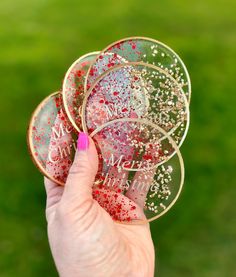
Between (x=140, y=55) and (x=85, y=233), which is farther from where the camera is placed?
(x=140, y=55)

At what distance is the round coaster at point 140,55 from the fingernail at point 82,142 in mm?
154

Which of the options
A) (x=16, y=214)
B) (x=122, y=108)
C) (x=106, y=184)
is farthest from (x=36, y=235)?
(x=122, y=108)

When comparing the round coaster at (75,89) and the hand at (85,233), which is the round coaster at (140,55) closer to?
the round coaster at (75,89)

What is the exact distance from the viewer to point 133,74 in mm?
979

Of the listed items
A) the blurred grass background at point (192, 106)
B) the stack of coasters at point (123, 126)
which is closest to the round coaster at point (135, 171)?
the stack of coasters at point (123, 126)

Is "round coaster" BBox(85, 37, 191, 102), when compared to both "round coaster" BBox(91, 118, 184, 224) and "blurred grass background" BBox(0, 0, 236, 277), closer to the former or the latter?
"round coaster" BBox(91, 118, 184, 224)

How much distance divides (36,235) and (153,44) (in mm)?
720

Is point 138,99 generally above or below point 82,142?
above

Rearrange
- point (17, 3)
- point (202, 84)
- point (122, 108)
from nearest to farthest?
1. point (122, 108)
2. point (202, 84)
3. point (17, 3)

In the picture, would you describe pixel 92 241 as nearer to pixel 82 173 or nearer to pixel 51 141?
pixel 82 173

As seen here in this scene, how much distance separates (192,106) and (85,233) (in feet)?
2.35

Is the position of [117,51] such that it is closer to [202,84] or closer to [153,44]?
[153,44]

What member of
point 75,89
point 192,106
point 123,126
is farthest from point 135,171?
point 192,106

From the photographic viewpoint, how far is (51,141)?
952 mm
